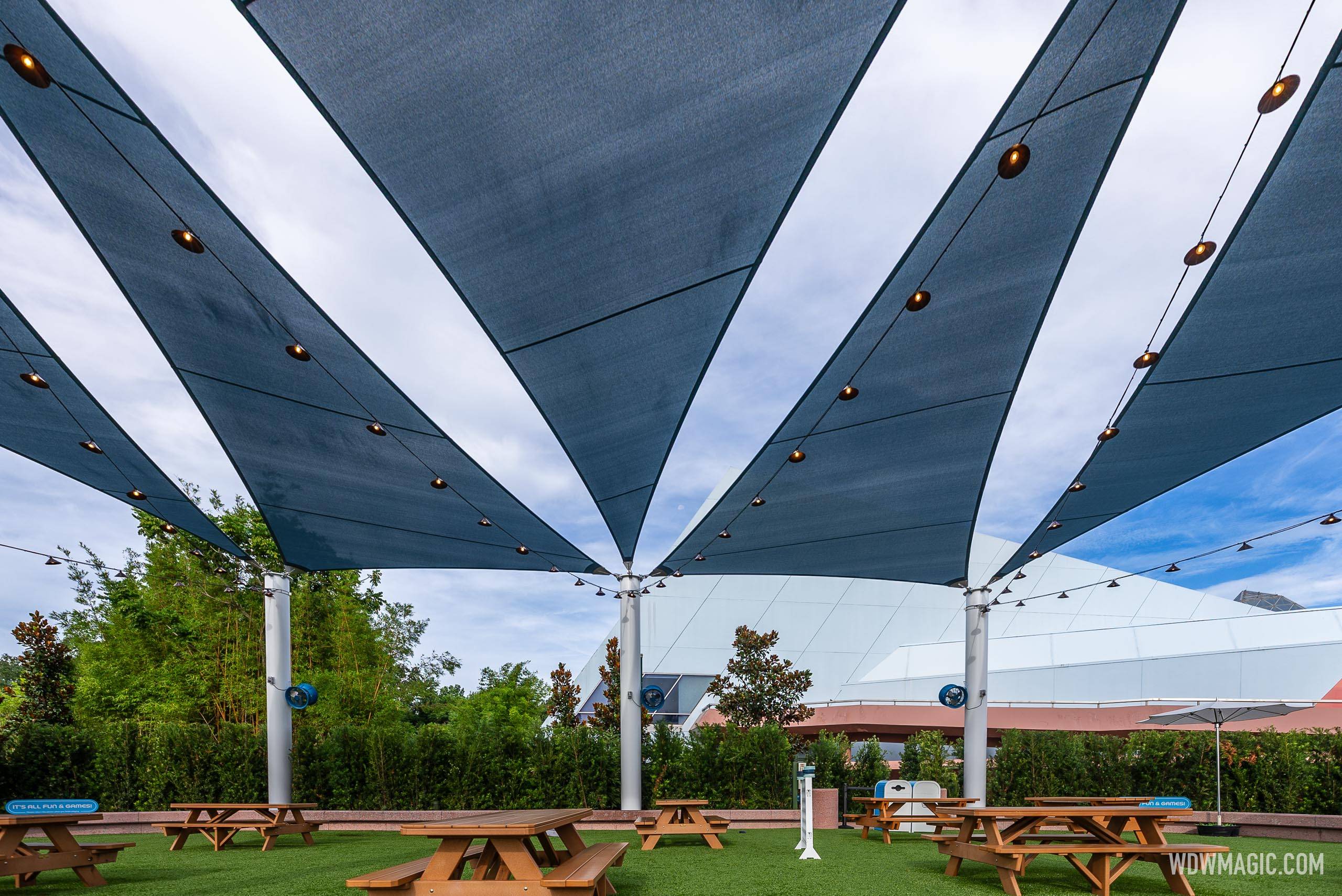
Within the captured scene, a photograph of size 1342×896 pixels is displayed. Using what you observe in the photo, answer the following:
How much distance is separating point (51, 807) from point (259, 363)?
3366 mm

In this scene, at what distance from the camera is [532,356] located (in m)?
6.34

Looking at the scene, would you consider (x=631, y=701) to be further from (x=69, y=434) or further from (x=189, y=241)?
(x=189, y=241)

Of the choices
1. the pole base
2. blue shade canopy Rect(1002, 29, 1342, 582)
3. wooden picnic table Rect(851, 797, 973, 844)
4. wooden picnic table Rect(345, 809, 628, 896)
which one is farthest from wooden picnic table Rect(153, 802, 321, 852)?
the pole base

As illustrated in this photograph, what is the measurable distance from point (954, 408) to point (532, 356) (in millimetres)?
3832

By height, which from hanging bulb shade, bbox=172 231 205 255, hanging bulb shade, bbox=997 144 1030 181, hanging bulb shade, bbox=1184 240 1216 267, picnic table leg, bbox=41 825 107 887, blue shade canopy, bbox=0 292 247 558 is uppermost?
hanging bulb shade, bbox=997 144 1030 181

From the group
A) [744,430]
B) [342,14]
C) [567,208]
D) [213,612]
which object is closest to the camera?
[342,14]

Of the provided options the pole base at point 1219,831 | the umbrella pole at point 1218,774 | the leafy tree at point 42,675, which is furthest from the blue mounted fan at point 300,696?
the pole base at point 1219,831

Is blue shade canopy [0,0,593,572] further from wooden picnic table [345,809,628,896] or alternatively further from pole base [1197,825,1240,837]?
pole base [1197,825,1240,837]

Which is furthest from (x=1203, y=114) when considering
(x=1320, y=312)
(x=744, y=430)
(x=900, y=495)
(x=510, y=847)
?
(x=744, y=430)

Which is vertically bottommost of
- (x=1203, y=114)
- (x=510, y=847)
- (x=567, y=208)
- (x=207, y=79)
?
(x=510, y=847)

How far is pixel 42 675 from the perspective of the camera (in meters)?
14.7

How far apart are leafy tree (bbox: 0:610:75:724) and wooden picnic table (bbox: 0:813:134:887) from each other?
10846mm

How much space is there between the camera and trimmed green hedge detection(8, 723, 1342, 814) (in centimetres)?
1082

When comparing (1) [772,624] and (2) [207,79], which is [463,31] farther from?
(1) [772,624]
